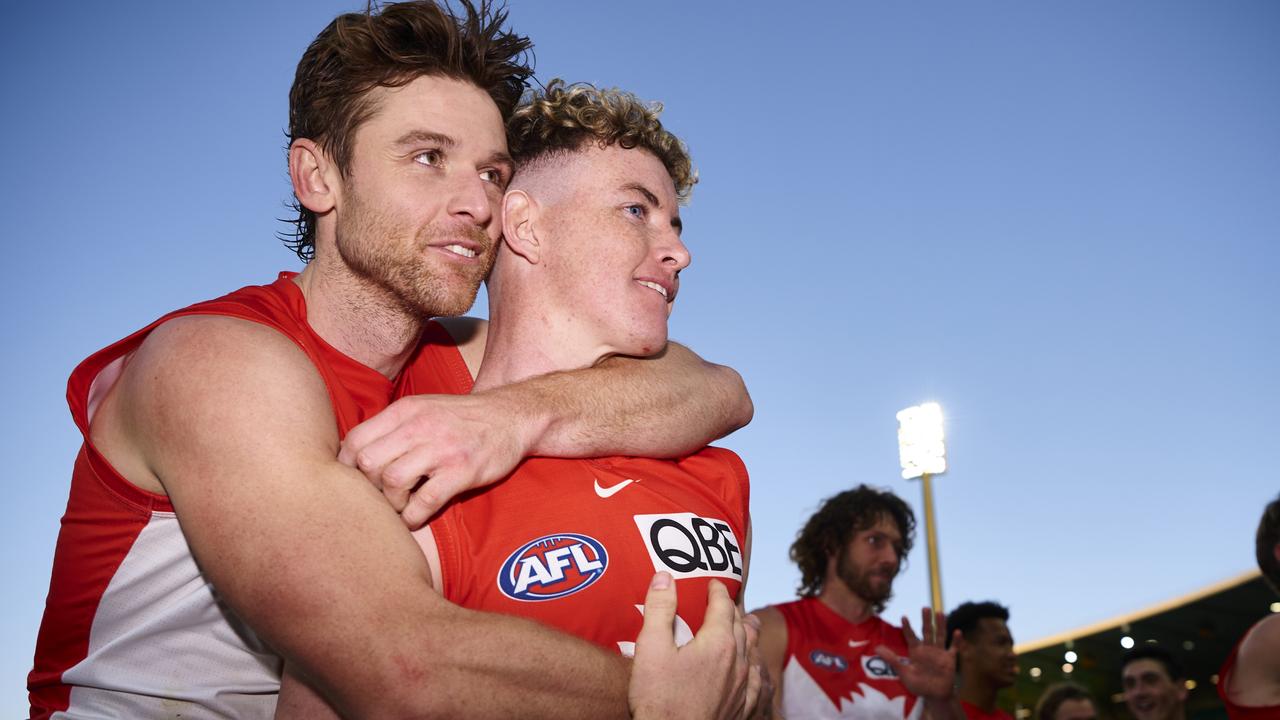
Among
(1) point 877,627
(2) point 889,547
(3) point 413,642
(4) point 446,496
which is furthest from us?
(2) point 889,547

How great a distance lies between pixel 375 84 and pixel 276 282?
0.67 meters

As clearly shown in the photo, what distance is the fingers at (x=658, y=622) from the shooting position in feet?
6.25

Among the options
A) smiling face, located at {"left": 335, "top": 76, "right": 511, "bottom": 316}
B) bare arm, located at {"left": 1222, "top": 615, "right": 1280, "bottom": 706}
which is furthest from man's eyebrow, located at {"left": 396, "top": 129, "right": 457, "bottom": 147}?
bare arm, located at {"left": 1222, "top": 615, "right": 1280, "bottom": 706}

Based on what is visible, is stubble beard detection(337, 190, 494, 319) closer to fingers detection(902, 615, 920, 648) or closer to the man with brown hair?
the man with brown hair

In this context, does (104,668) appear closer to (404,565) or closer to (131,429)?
(131,429)

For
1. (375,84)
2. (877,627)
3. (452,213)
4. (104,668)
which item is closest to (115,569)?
(104,668)

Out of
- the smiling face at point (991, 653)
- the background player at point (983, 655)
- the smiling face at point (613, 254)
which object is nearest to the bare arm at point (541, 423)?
the smiling face at point (613, 254)

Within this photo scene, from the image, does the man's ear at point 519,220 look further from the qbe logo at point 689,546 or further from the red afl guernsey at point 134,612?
the qbe logo at point 689,546

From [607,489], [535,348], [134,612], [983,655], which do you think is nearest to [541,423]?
[607,489]

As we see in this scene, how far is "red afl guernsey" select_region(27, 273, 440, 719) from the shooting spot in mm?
→ 2234

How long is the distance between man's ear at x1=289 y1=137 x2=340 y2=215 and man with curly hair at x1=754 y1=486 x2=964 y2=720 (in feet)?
14.1

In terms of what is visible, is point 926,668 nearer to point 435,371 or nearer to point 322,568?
point 435,371

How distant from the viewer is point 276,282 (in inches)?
106

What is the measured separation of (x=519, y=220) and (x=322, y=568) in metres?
1.39
